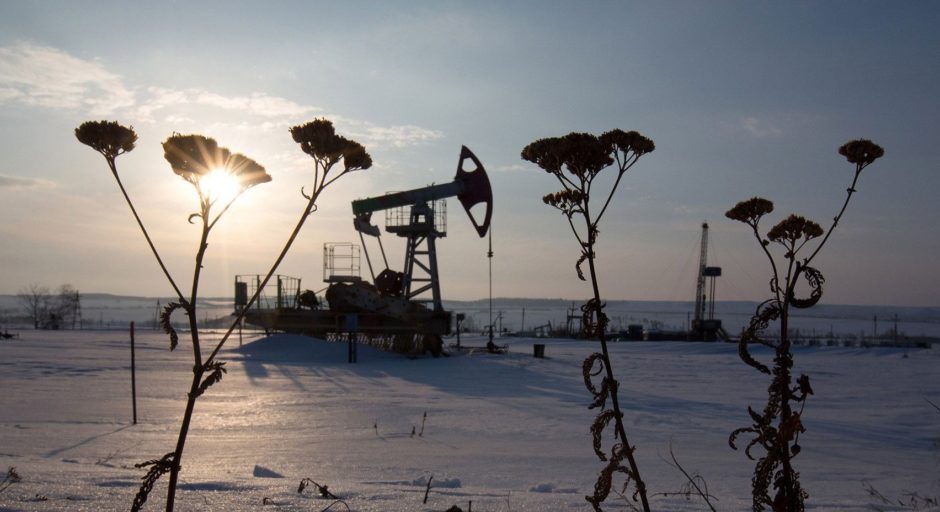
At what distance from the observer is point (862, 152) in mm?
3016

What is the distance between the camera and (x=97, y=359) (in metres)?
21.5

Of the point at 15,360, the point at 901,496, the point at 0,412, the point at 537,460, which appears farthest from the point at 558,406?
the point at 15,360

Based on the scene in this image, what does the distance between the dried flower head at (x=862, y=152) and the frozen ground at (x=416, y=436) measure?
2413 mm

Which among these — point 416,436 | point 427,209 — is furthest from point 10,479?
point 427,209

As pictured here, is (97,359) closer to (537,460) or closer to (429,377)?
(429,377)

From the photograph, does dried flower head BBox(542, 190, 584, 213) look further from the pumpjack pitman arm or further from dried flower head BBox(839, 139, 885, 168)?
the pumpjack pitman arm

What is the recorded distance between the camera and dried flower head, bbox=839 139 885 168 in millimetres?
3002

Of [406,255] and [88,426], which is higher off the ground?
[406,255]

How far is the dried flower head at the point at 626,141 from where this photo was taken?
9.89 feet

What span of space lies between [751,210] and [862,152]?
503mm

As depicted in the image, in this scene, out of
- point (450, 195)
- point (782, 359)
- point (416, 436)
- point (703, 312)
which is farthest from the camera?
point (703, 312)

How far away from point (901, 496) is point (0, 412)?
1103 centimetres

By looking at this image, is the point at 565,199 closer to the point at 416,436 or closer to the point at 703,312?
the point at 416,436

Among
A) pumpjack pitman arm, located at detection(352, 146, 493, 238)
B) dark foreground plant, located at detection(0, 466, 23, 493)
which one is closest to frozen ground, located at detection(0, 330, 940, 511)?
dark foreground plant, located at detection(0, 466, 23, 493)
